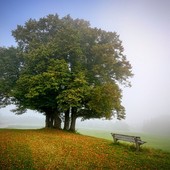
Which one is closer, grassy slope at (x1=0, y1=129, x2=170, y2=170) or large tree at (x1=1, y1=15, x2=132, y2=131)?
grassy slope at (x1=0, y1=129, x2=170, y2=170)

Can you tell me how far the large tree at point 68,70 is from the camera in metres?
26.2

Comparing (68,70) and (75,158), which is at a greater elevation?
(68,70)

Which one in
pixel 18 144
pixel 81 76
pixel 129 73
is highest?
pixel 129 73

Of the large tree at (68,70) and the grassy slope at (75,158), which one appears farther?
the large tree at (68,70)

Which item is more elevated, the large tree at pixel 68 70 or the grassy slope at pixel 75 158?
the large tree at pixel 68 70

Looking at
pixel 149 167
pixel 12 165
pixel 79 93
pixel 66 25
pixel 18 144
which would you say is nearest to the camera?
pixel 12 165

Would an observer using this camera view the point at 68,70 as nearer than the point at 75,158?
No

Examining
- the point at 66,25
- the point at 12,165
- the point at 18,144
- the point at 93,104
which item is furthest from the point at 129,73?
the point at 12,165

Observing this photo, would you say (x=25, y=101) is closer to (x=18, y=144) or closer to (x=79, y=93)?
(x=79, y=93)

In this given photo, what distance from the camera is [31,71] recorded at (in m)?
28.8

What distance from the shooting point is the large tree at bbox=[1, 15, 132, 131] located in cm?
2622

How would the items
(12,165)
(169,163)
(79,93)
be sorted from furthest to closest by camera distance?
(79,93) → (169,163) → (12,165)

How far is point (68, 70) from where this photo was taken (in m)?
28.0

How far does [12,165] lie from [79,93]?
15101mm
